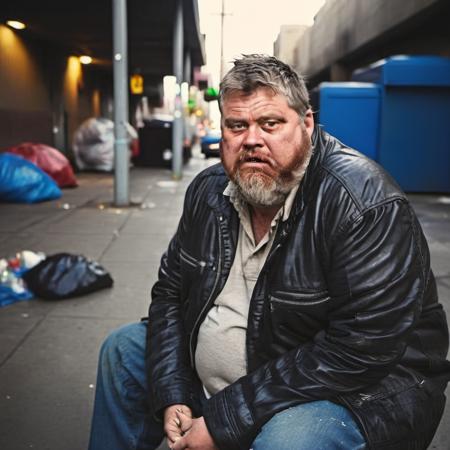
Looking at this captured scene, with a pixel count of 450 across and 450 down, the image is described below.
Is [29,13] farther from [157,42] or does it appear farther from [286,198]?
[286,198]

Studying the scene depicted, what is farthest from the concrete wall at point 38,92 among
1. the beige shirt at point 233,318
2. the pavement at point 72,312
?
the beige shirt at point 233,318

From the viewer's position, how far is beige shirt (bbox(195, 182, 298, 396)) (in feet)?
6.18

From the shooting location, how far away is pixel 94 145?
16.8 metres

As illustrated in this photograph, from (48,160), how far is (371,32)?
9.85 meters

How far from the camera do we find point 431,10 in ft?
37.9

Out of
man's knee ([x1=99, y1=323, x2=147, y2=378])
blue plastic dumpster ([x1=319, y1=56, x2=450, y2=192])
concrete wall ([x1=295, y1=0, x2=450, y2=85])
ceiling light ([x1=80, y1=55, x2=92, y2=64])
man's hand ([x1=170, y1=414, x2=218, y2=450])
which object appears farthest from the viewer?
ceiling light ([x1=80, y1=55, x2=92, y2=64])

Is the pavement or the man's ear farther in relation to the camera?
the pavement

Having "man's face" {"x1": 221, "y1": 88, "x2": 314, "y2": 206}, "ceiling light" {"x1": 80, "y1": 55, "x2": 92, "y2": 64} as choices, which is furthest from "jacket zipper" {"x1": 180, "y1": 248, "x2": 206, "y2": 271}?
"ceiling light" {"x1": 80, "y1": 55, "x2": 92, "y2": 64}

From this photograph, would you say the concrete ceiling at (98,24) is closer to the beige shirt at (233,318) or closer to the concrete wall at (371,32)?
the concrete wall at (371,32)

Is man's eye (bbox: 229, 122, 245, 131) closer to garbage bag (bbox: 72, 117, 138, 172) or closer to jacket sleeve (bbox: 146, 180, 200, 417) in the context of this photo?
jacket sleeve (bbox: 146, 180, 200, 417)

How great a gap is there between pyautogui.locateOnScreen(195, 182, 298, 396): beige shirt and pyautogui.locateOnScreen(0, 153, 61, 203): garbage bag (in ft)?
27.3

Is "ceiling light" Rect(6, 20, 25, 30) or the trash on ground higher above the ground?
"ceiling light" Rect(6, 20, 25, 30)

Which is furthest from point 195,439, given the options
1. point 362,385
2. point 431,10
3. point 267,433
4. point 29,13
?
point 29,13

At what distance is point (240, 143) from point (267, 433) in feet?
3.01
